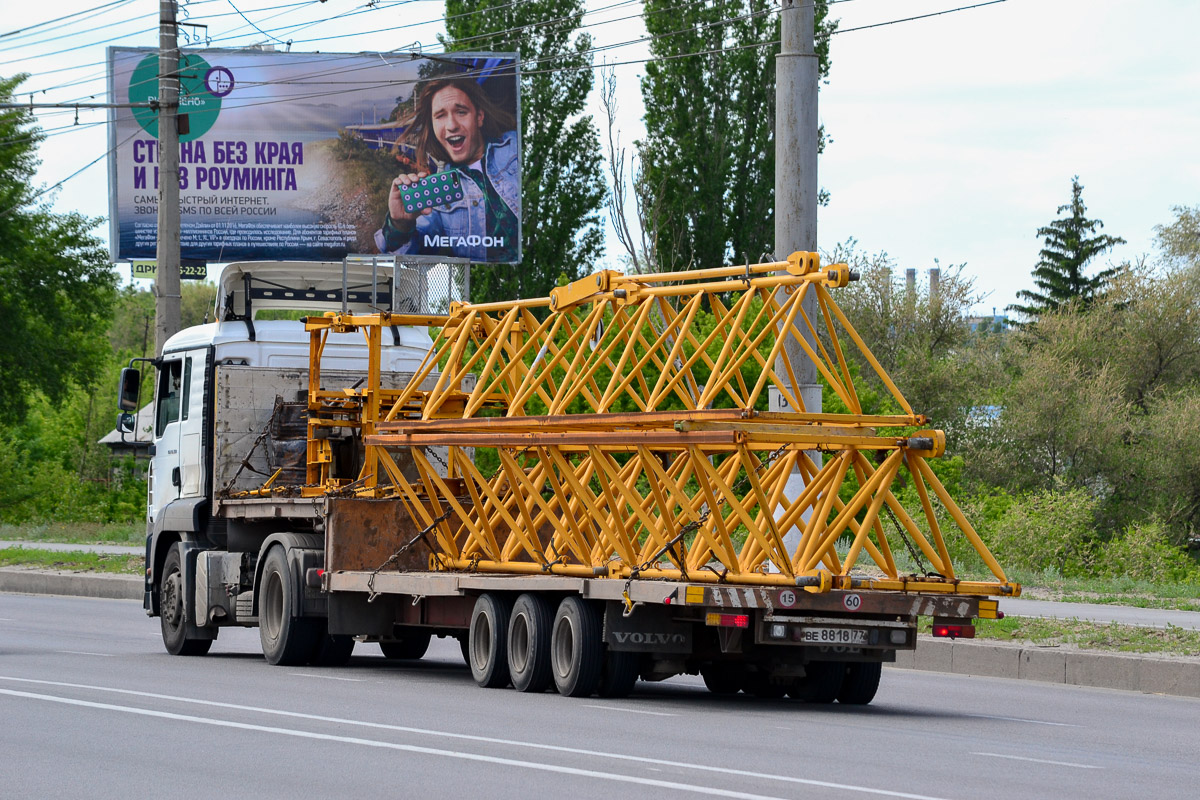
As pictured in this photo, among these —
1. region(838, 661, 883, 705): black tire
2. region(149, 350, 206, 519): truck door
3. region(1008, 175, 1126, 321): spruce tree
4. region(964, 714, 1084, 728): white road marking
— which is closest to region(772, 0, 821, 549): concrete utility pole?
region(838, 661, 883, 705): black tire

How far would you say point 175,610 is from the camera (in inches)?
685

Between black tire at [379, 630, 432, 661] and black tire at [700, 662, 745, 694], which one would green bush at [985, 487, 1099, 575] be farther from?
black tire at [700, 662, 745, 694]

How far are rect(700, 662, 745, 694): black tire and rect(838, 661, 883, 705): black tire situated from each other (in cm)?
93

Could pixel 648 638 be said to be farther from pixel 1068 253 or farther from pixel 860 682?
pixel 1068 253

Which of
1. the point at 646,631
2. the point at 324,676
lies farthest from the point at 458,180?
the point at 646,631

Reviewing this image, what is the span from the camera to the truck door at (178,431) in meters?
17.6

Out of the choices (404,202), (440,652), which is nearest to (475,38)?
(404,202)

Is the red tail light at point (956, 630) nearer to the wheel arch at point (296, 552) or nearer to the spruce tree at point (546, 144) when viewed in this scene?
the wheel arch at point (296, 552)

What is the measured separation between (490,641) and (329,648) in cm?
292

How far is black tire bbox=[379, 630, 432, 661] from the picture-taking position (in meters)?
17.2

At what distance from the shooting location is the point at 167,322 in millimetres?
24484

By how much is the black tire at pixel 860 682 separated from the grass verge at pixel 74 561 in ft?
55.1

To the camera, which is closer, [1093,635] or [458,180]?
[1093,635]

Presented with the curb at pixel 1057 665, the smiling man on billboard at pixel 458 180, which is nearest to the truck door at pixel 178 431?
the curb at pixel 1057 665
